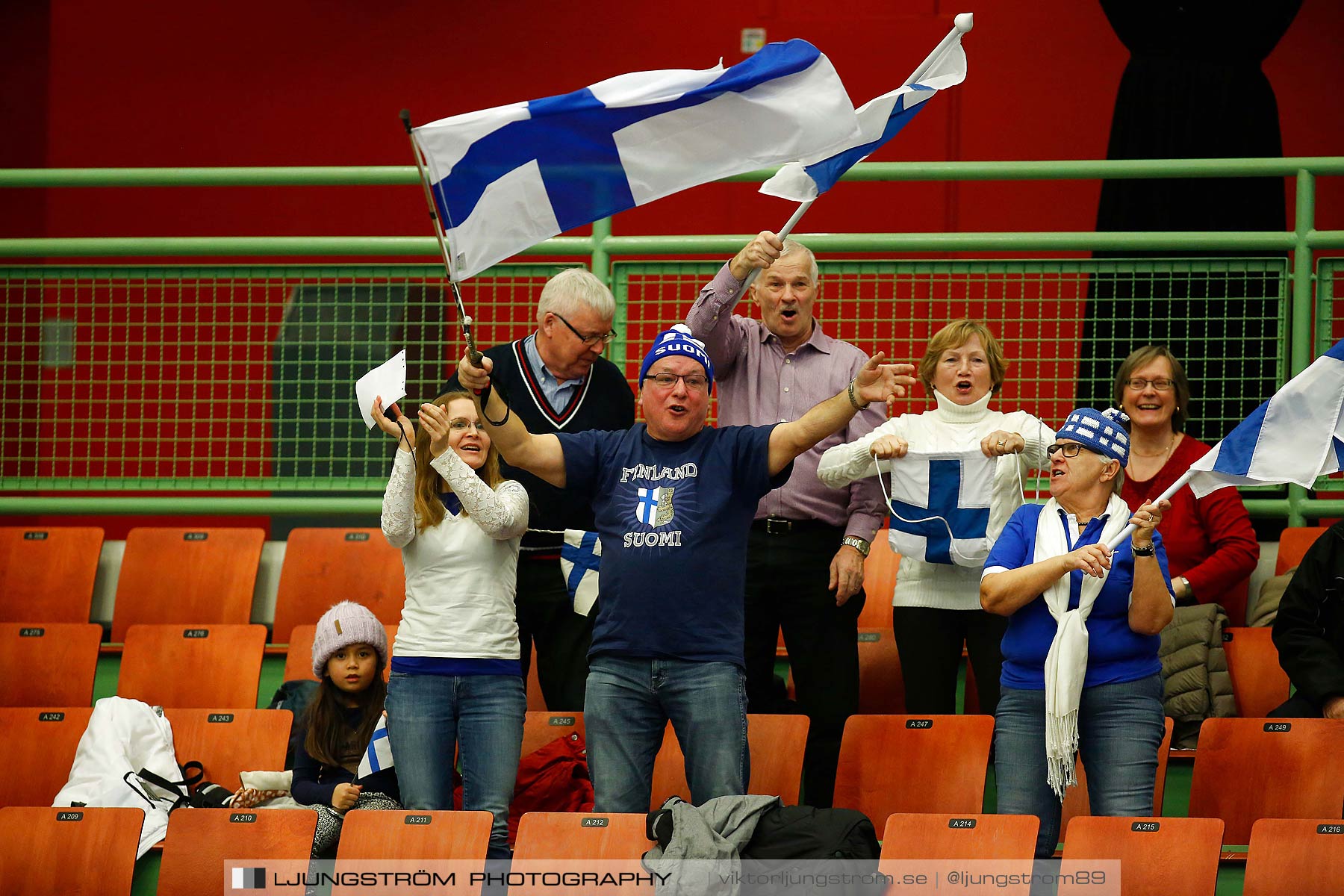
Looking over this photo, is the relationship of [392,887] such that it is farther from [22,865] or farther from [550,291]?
[550,291]

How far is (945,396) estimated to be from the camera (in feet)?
13.8

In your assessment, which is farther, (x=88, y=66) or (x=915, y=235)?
(x=88, y=66)

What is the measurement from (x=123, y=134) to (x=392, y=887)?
536 cm

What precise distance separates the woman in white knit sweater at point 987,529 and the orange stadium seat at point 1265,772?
0.57m

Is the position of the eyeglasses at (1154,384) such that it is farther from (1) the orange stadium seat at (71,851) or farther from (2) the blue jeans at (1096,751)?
(1) the orange stadium seat at (71,851)

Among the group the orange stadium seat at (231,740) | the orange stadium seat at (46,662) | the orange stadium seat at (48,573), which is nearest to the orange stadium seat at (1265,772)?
the orange stadium seat at (231,740)

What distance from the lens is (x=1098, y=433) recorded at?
3703 millimetres

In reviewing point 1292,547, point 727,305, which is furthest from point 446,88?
point 1292,547

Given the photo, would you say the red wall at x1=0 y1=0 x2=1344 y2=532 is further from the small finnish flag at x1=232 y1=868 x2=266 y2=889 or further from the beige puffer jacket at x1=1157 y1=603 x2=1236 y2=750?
the small finnish flag at x1=232 y1=868 x2=266 y2=889

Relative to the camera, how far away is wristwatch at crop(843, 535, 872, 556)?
4086mm

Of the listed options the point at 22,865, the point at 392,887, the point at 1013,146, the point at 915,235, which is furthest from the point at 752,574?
the point at 1013,146

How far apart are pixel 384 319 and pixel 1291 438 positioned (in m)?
3.14

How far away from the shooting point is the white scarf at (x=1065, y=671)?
3480 millimetres

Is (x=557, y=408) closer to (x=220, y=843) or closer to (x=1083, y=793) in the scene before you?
(x=220, y=843)
